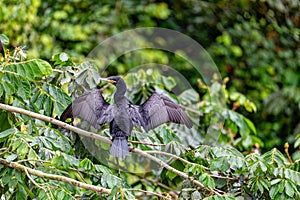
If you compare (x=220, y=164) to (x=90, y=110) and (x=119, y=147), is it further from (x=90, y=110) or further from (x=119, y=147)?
(x=90, y=110)

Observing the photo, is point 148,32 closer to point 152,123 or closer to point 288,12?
point 288,12

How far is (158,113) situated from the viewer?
10.2 ft

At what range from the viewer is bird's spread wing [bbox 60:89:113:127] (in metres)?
2.98

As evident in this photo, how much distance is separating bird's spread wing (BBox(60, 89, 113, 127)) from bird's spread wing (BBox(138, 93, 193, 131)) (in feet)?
0.58

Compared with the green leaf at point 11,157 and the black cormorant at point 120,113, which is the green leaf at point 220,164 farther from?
the green leaf at point 11,157

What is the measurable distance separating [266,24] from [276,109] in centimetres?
104

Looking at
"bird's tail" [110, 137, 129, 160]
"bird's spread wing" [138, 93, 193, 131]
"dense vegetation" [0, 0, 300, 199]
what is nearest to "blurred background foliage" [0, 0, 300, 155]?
"dense vegetation" [0, 0, 300, 199]

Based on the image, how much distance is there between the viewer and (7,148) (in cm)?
280

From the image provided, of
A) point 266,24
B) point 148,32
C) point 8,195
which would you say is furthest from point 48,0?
point 8,195

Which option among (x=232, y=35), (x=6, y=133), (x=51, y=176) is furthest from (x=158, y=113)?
(x=232, y=35)

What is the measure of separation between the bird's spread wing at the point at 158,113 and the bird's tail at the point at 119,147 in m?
0.14

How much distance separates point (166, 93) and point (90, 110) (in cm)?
111

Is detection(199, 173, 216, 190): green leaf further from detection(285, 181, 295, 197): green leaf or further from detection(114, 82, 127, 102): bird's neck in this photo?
detection(114, 82, 127, 102): bird's neck

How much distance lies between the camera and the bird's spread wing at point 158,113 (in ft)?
10.1
